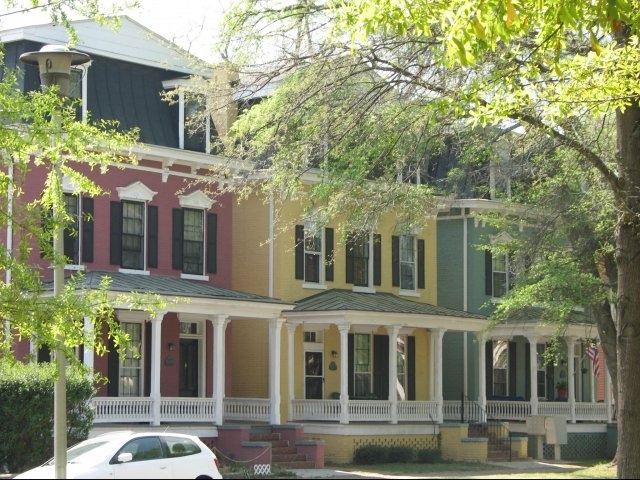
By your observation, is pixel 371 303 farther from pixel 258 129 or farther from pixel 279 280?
pixel 258 129

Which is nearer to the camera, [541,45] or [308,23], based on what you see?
[541,45]

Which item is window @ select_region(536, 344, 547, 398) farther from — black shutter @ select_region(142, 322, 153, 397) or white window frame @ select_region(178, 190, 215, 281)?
black shutter @ select_region(142, 322, 153, 397)

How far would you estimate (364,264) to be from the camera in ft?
125

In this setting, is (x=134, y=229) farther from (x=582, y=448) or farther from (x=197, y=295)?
(x=582, y=448)

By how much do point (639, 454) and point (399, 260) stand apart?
71.8ft

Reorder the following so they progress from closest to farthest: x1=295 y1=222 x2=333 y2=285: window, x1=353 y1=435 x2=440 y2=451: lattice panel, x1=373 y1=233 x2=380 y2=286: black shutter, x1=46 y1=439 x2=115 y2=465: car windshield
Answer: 1. x1=46 y1=439 x2=115 y2=465: car windshield
2. x1=353 y1=435 x2=440 y2=451: lattice panel
3. x1=295 y1=222 x2=333 y2=285: window
4. x1=373 y1=233 x2=380 y2=286: black shutter

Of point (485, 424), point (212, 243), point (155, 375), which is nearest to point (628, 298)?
point (155, 375)

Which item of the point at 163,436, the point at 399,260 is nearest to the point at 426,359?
the point at 399,260

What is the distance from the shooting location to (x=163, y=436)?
2081cm

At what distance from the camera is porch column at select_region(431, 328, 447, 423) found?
117 ft

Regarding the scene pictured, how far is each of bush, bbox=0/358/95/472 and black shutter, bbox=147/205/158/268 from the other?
756 centimetres

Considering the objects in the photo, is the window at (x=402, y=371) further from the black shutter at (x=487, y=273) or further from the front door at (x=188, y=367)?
the front door at (x=188, y=367)

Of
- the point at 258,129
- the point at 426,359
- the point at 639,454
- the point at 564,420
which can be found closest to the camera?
the point at 639,454

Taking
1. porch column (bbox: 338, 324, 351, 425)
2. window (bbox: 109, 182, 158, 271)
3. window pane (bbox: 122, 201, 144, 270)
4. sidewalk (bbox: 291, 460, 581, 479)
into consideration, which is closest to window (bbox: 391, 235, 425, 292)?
porch column (bbox: 338, 324, 351, 425)
